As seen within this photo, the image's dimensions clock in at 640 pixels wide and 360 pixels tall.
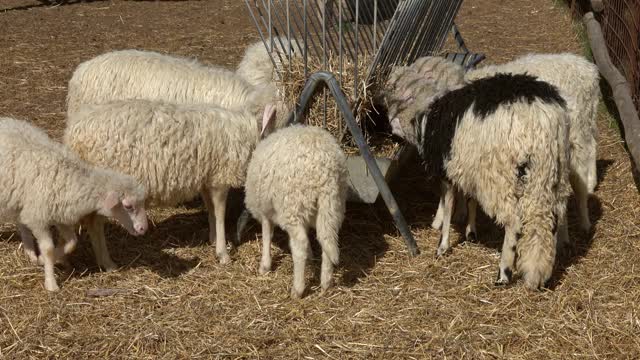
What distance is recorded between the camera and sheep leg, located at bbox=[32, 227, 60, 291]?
4965 millimetres

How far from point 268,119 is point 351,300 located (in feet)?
4.99

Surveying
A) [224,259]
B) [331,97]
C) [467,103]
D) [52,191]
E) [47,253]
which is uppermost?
[467,103]

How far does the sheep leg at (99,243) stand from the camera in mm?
5332

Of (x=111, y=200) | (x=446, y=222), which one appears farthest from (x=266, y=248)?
(x=446, y=222)

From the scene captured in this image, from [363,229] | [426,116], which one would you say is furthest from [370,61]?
[363,229]

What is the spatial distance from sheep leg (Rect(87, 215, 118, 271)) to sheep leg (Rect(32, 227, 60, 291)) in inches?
13.9

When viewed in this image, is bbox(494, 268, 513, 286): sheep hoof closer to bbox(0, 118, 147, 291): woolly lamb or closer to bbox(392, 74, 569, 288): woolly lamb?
bbox(392, 74, 569, 288): woolly lamb

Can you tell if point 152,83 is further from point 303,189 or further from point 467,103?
point 467,103

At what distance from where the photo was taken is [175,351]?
14.3 ft

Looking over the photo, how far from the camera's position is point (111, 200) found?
4973 mm

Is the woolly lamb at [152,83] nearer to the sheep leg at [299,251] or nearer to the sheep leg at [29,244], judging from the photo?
the sheep leg at [29,244]

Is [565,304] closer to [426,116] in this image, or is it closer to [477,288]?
[477,288]

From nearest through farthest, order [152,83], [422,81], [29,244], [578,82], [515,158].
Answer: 1. [515,158]
2. [29,244]
3. [422,81]
4. [578,82]
5. [152,83]

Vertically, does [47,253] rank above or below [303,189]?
below
